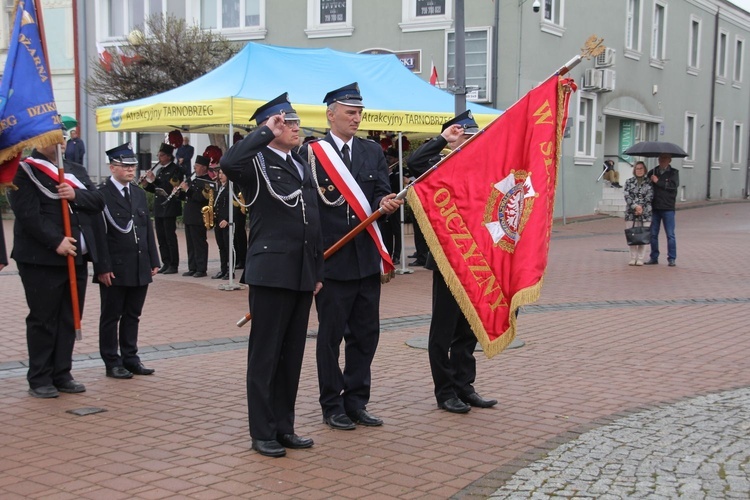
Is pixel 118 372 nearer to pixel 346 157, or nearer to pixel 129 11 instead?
pixel 346 157

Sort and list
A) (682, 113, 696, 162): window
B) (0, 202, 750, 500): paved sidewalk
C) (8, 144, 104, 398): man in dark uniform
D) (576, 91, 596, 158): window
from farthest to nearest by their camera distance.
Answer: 1. (682, 113, 696, 162): window
2. (576, 91, 596, 158): window
3. (8, 144, 104, 398): man in dark uniform
4. (0, 202, 750, 500): paved sidewalk

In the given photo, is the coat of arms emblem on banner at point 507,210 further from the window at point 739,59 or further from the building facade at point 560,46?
the window at point 739,59

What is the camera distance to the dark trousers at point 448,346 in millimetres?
6227

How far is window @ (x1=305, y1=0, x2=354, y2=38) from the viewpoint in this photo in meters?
26.0

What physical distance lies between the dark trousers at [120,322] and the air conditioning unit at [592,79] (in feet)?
73.5

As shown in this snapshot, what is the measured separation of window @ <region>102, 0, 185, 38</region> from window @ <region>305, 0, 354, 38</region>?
14.3ft

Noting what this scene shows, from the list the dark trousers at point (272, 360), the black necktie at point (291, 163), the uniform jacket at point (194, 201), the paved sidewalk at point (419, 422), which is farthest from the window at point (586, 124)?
the dark trousers at point (272, 360)

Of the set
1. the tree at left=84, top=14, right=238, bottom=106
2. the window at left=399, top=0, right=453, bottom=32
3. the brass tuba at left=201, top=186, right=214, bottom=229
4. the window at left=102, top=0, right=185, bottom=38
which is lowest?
the brass tuba at left=201, top=186, right=214, bottom=229

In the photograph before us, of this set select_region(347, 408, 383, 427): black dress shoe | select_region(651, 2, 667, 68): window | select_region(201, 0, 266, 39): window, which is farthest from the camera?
select_region(651, 2, 667, 68): window

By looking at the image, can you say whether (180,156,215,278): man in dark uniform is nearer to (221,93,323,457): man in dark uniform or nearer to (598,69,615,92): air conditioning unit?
(221,93,323,457): man in dark uniform

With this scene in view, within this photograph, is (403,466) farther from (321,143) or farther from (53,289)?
(53,289)

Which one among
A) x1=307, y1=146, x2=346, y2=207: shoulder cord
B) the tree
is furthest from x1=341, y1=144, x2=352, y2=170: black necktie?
the tree

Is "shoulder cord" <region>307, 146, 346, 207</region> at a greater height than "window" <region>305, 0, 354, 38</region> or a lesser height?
lesser

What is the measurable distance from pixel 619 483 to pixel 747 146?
136 feet
